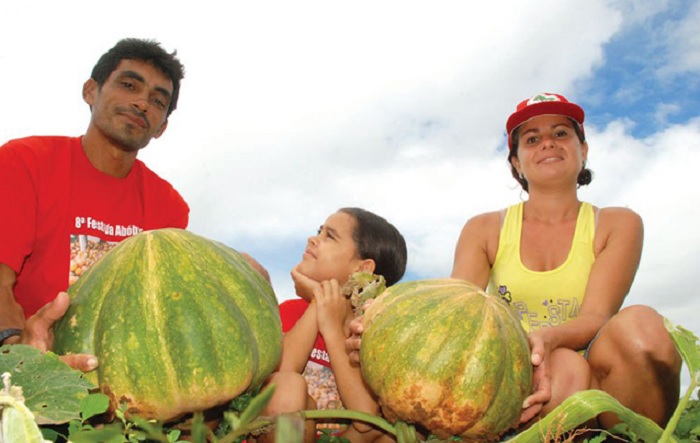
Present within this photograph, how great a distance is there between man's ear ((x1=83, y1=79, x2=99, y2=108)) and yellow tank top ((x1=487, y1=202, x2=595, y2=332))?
3.12 meters

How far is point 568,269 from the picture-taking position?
362 cm

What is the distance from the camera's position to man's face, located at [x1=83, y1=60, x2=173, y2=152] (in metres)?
4.31

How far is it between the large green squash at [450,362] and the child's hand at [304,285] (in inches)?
54.5

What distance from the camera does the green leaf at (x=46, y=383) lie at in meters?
1.40

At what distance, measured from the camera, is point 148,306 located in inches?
69.7

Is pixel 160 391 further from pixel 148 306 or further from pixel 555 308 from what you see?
pixel 555 308

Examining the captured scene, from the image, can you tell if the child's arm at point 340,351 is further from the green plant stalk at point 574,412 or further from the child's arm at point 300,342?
the green plant stalk at point 574,412

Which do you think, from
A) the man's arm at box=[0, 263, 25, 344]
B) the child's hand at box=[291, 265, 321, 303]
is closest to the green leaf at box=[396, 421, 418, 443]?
the man's arm at box=[0, 263, 25, 344]

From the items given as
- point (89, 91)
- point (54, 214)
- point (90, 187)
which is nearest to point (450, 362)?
point (54, 214)

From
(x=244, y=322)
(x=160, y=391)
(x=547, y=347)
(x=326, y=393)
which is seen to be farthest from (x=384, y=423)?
(x=326, y=393)

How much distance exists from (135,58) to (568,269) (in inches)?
130

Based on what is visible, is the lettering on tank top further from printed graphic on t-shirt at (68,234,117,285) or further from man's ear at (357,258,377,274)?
printed graphic on t-shirt at (68,234,117,285)

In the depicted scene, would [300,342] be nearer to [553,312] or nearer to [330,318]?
[330,318]

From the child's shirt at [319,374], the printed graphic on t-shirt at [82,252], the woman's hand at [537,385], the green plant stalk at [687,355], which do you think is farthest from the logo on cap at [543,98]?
the printed graphic on t-shirt at [82,252]
